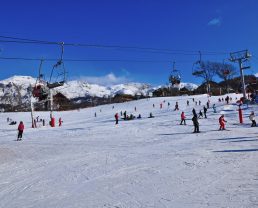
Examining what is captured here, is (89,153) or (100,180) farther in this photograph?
(89,153)

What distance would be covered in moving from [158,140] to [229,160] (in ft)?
27.3

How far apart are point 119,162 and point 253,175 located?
5.66 metres

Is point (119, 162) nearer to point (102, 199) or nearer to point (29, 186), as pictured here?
point (29, 186)

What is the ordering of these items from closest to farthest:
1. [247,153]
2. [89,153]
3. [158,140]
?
[247,153]
[89,153]
[158,140]

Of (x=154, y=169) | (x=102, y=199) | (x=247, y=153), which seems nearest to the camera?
(x=102, y=199)

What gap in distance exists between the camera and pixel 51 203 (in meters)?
9.06

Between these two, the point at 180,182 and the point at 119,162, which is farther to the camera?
the point at 119,162

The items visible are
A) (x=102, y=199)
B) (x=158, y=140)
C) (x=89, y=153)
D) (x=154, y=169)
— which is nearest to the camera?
(x=102, y=199)

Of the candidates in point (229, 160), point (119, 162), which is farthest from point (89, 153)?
point (229, 160)

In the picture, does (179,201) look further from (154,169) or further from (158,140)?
(158,140)

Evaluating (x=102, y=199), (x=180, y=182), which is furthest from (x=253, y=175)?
(x=102, y=199)

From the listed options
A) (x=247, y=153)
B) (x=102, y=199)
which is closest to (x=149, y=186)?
(x=102, y=199)

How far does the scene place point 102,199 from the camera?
9047 mm

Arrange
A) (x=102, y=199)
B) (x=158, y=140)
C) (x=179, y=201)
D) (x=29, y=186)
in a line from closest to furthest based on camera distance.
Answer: (x=179, y=201), (x=102, y=199), (x=29, y=186), (x=158, y=140)
